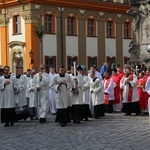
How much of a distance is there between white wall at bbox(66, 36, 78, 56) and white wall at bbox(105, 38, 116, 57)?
13.0 ft

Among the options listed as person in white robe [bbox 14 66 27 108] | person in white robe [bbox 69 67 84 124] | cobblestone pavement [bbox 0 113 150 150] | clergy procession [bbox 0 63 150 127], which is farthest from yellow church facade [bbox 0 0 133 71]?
cobblestone pavement [bbox 0 113 150 150]

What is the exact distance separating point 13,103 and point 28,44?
27782 mm

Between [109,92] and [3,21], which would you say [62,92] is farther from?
[3,21]

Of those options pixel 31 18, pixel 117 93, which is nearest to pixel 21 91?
pixel 117 93

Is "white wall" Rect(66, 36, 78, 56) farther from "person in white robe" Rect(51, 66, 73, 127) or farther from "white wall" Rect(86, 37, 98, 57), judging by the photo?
"person in white robe" Rect(51, 66, 73, 127)

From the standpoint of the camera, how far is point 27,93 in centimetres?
1836

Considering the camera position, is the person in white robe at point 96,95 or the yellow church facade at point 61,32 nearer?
the person in white robe at point 96,95

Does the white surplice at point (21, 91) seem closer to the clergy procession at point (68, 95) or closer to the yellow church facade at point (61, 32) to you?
the clergy procession at point (68, 95)

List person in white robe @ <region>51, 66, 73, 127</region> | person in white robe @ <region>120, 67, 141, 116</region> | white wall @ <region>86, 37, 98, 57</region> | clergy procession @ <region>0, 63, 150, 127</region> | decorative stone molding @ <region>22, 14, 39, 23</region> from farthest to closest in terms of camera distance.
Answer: white wall @ <region>86, 37, 98, 57</region> → decorative stone molding @ <region>22, 14, 39, 23</region> → person in white robe @ <region>120, 67, 141, 116</region> → clergy procession @ <region>0, 63, 150, 127</region> → person in white robe @ <region>51, 66, 73, 127</region>

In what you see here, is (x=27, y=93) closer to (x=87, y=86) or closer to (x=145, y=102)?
(x=87, y=86)

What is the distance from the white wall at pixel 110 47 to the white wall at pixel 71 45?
397 cm

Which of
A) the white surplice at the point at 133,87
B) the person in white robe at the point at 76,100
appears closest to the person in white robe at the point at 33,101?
the person in white robe at the point at 76,100

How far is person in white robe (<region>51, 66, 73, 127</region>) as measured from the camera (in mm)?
14617

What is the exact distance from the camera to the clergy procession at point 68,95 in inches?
591
